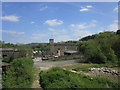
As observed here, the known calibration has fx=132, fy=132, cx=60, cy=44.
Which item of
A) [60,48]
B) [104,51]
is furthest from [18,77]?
[60,48]

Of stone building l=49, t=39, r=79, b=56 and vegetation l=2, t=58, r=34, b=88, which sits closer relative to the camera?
vegetation l=2, t=58, r=34, b=88

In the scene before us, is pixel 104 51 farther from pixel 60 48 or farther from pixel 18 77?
pixel 60 48

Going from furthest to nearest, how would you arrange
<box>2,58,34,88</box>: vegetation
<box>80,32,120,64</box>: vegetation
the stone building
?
the stone building → <box>80,32,120,64</box>: vegetation → <box>2,58,34,88</box>: vegetation

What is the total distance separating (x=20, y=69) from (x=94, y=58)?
12890 millimetres

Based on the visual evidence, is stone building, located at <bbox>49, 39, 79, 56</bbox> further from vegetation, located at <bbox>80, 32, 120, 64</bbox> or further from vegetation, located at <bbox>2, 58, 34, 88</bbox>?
vegetation, located at <bbox>2, 58, 34, 88</bbox>

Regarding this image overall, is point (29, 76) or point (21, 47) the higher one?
point (21, 47)

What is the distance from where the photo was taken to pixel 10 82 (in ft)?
28.0

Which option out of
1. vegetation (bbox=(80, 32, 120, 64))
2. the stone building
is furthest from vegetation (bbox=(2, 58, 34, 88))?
the stone building

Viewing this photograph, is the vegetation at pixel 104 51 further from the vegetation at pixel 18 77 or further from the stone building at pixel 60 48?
the stone building at pixel 60 48

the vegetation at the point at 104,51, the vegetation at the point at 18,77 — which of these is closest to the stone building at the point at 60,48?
the vegetation at the point at 104,51

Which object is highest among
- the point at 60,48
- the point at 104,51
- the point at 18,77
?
the point at 60,48

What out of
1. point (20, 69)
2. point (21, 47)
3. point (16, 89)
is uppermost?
point (21, 47)

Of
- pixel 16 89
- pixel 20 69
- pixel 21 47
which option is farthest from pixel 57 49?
pixel 16 89

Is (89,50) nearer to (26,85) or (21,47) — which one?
(21,47)
